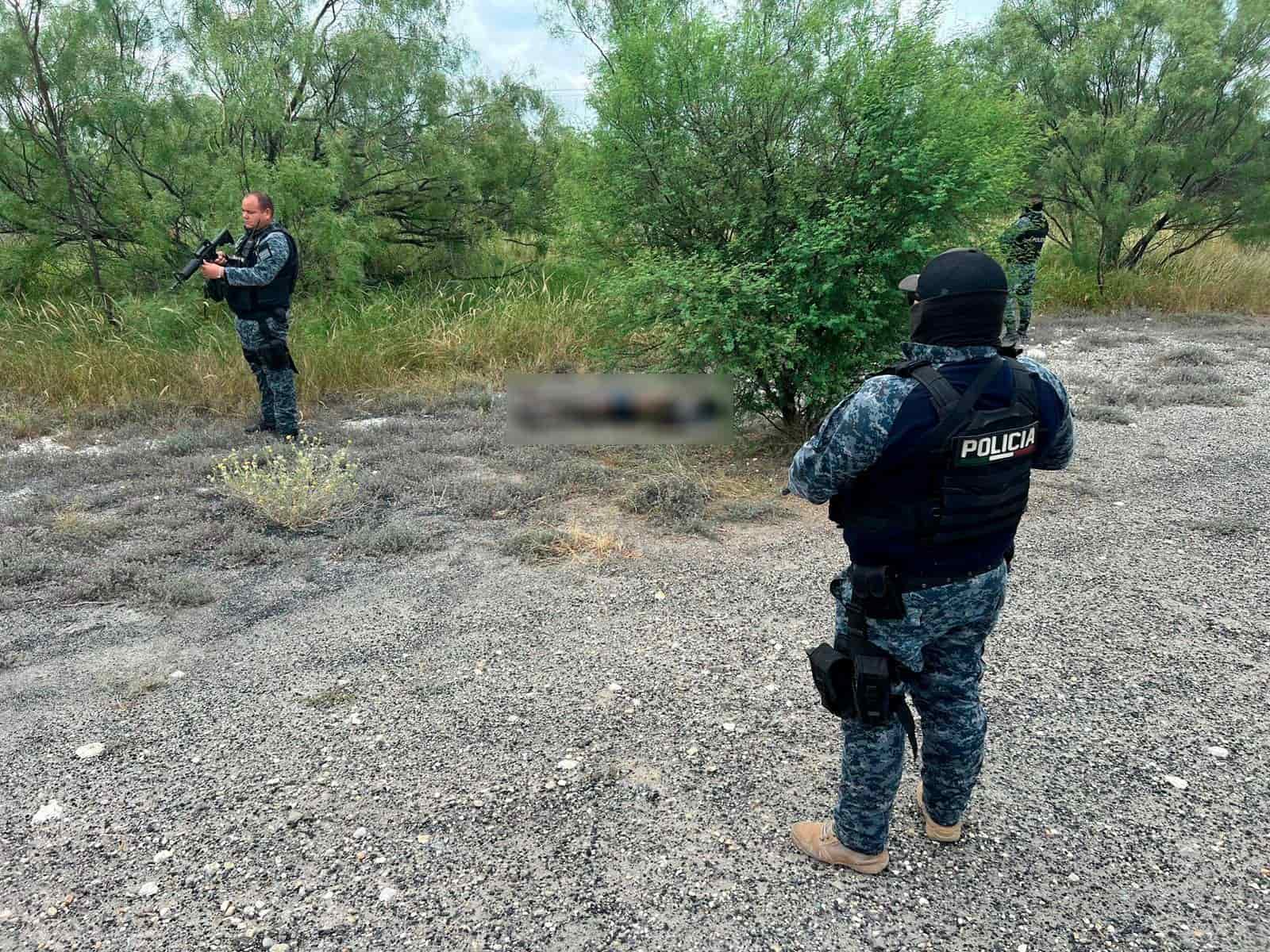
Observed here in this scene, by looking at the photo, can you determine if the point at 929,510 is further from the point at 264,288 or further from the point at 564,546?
the point at 264,288

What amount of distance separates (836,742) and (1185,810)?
3.48 feet

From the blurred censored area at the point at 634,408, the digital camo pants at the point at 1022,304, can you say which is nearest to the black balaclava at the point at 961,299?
the blurred censored area at the point at 634,408

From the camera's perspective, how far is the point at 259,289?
624cm

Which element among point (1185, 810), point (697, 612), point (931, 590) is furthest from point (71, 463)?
point (1185, 810)

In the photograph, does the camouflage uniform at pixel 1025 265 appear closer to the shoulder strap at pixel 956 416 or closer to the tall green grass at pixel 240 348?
the tall green grass at pixel 240 348

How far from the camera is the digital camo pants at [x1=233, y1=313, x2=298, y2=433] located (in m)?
6.30

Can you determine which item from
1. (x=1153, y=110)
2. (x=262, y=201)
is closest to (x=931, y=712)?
(x=262, y=201)

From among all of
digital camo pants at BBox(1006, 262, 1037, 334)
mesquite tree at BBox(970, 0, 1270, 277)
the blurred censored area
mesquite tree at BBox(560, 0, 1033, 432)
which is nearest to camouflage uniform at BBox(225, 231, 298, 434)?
the blurred censored area

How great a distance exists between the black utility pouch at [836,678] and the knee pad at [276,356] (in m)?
5.32

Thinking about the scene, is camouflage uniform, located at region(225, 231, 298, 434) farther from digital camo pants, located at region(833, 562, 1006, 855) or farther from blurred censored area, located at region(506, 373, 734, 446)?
Result: digital camo pants, located at region(833, 562, 1006, 855)

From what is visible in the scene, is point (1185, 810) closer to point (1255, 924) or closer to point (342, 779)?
point (1255, 924)

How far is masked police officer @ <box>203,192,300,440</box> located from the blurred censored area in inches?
78.8

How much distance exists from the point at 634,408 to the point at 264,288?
9.80 feet

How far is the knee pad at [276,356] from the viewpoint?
20.6 feet
